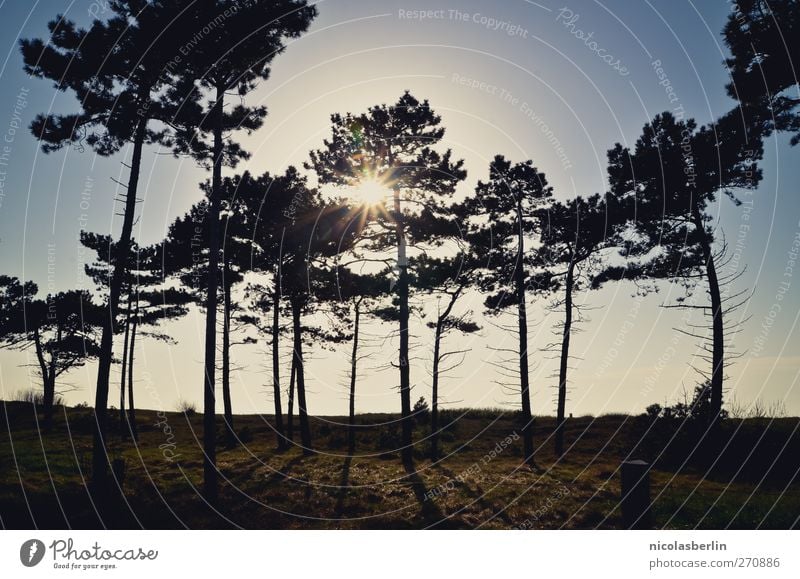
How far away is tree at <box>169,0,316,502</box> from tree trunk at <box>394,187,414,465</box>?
7136 mm

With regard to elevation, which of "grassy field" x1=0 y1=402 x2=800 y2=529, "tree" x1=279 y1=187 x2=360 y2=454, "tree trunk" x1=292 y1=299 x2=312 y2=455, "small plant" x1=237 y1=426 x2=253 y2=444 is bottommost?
"grassy field" x1=0 y1=402 x2=800 y2=529

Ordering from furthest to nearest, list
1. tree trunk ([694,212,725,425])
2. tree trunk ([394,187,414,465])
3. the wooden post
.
→ tree trunk ([394,187,414,465]), tree trunk ([694,212,725,425]), the wooden post

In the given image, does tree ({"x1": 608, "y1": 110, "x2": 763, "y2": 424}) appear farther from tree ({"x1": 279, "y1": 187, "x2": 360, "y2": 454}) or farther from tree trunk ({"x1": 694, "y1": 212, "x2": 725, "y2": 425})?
tree ({"x1": 279, "y1": 187, "x2": 360, "y2": 454})

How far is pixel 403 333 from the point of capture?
21.4 m

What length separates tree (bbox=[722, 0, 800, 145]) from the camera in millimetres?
11562

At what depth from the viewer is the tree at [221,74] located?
14852 mm

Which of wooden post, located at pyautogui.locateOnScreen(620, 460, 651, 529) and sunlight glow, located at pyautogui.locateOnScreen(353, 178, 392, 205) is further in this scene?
sunlight glow, located at pyautogui.locateOnScreen(353, 178, 392, 205)

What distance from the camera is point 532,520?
1412 centimetres

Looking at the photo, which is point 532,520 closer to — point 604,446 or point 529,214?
point 529,214

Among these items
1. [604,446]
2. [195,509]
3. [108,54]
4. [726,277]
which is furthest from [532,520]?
[108,54]

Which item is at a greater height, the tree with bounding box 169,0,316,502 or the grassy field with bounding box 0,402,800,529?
the tree with bounding box 169,0,316,502

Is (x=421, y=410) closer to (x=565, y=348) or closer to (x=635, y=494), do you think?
(x=565, y=348)

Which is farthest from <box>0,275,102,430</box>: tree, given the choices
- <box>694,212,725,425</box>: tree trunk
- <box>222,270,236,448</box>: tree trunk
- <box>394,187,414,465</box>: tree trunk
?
<box>694,212,725,425</box>: tree trunk

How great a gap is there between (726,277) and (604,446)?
41.1 feet
